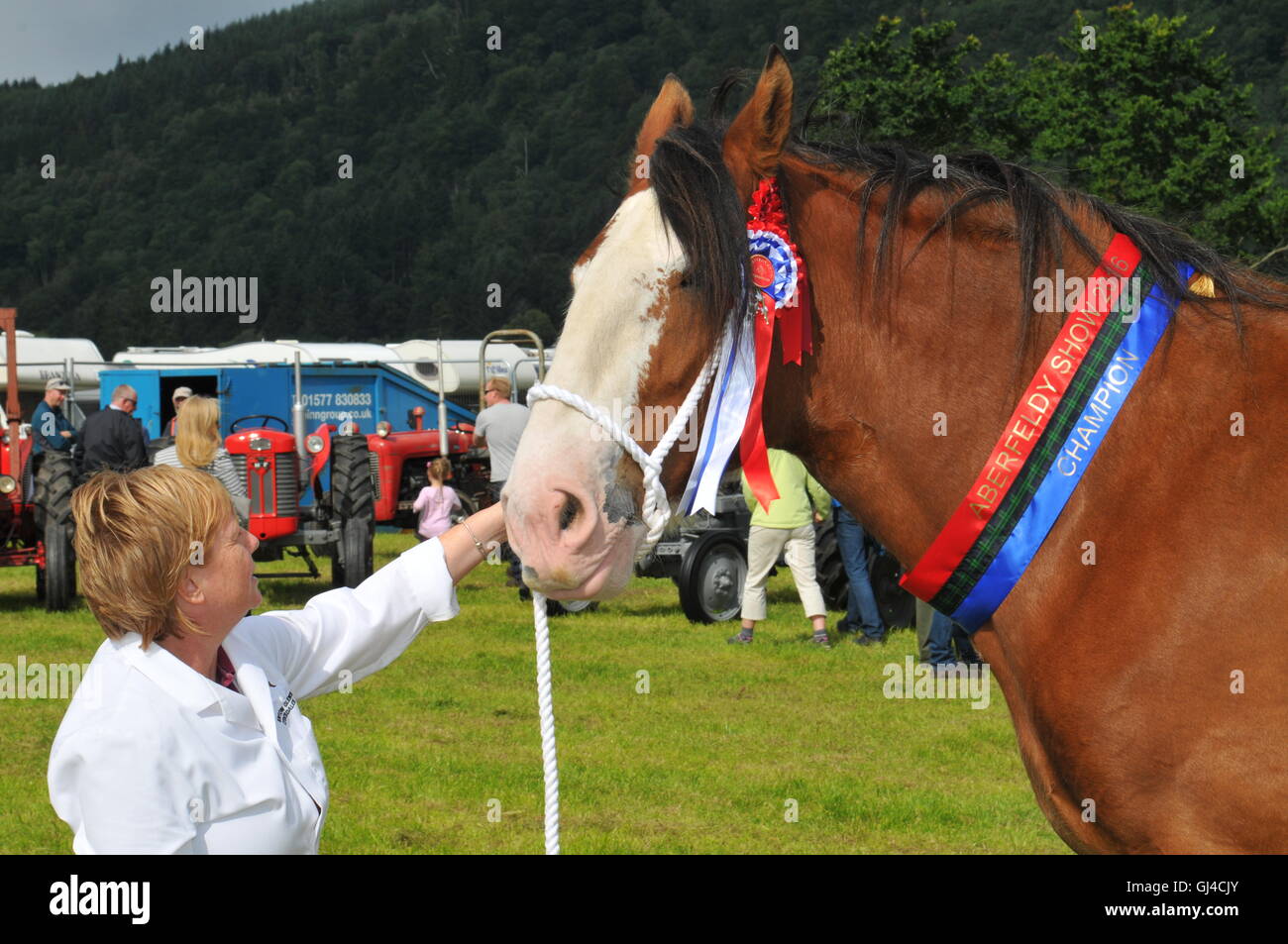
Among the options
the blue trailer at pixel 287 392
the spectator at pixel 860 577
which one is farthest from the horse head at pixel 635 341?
the blue trailer at pixel 287 392

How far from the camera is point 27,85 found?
90.3 metres

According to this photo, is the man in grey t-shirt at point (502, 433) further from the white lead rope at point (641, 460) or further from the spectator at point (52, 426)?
the white lead rope at point (641, 460)

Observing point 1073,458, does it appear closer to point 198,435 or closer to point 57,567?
point 198,435

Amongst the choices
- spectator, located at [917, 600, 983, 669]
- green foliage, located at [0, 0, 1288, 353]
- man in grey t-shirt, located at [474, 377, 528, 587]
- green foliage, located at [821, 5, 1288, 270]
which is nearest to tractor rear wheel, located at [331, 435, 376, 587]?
man in grey t-shirt, located at [474, 377, 528, 587]

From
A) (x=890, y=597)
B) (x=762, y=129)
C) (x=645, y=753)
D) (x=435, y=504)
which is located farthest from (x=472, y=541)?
(x=435, y=504)

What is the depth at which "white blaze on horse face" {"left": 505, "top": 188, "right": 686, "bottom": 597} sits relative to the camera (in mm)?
2119

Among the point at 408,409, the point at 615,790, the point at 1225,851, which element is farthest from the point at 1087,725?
the point at 408,409

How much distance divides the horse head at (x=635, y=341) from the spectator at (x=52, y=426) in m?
14.0

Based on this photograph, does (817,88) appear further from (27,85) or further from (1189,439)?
(27,85)

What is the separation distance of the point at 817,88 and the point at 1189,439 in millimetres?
1227

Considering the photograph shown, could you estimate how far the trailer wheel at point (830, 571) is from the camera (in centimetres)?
1223

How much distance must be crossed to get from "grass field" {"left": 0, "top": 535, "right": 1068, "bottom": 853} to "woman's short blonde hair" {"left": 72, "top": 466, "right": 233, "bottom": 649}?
335 cm

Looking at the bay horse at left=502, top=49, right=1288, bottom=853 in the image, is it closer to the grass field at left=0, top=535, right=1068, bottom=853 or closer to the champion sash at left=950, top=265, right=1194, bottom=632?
the champion sash at left=950, top=265, right=1194, bottom=632

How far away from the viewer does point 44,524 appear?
1210 centimetres
